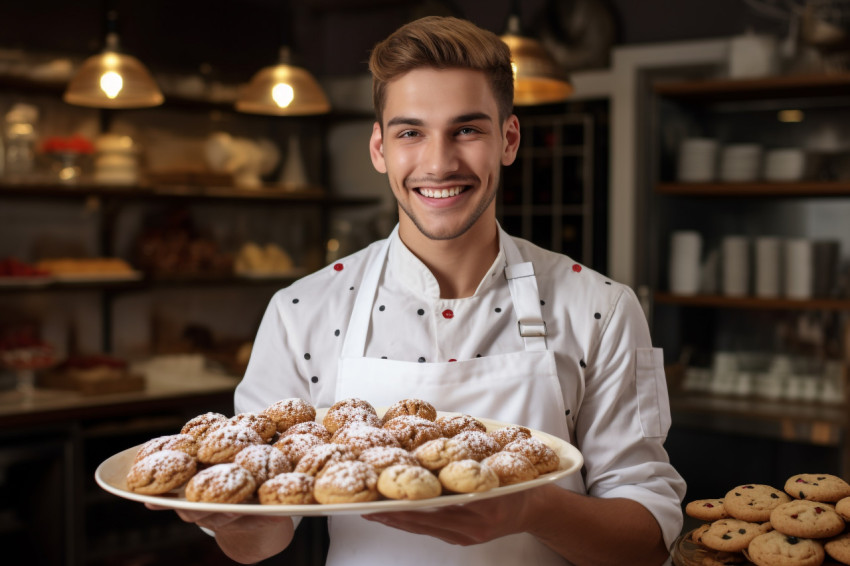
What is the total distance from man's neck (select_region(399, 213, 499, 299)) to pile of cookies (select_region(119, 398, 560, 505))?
0.31 m

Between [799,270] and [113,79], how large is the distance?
8.91 feet

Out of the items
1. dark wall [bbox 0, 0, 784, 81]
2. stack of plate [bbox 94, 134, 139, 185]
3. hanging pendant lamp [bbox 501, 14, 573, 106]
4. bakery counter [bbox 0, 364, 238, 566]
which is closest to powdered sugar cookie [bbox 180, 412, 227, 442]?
hanging pendant lamp [bbox 501, 14, 573, 106]

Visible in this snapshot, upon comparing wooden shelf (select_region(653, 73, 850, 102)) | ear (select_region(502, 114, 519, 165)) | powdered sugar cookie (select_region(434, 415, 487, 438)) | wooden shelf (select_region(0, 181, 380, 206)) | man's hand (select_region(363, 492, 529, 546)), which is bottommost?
man's hand (select_region(363, 492, 529, 546))

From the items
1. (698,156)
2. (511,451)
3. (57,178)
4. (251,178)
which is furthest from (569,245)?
(511,451)

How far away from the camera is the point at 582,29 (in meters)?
4.54

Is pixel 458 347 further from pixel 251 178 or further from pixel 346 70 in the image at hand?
pixel 346 70

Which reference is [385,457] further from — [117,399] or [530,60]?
[117,399]

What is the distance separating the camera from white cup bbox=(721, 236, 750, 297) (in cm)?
391

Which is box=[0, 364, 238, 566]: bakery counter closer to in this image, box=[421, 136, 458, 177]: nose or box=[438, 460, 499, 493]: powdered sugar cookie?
box=[421, 136, 458, 177]: nose

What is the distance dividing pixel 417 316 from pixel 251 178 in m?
3.14

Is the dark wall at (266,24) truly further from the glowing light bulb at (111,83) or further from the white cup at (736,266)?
the white cup at (736,266)

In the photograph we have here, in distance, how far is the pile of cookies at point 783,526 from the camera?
1.24 metres

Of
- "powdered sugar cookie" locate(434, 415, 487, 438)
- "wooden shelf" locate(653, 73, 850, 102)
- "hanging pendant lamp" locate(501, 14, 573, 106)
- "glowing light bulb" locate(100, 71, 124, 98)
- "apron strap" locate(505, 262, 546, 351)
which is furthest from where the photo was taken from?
"wooden shelf" locate(653, 73, 850, 102)

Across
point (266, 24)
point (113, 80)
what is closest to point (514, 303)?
point (113, 80)
